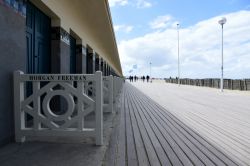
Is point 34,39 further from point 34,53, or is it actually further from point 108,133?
point 108,133

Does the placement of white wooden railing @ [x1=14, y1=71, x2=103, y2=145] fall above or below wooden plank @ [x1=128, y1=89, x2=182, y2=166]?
above

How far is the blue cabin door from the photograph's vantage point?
627 centimetres

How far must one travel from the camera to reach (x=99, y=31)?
14906 mm

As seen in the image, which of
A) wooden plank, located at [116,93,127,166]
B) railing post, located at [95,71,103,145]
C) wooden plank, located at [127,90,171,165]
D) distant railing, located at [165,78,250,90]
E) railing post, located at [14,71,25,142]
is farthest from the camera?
distant railing, located at [165,78,250,90]

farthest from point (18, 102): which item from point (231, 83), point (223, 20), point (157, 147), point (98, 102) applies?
point (231, 83)

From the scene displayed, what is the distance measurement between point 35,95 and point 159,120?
3.90 m

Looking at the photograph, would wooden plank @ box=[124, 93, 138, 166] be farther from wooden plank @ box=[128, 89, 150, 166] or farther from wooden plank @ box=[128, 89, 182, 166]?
wooden plank @ box=[128, 89, 182, 166]

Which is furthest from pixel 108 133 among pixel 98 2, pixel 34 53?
pixel 98 2

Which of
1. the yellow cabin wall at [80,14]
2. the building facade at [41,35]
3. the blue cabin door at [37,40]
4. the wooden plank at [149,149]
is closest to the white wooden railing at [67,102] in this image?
the building facade at [41,35]

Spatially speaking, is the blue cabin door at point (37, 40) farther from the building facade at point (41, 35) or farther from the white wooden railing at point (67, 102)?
the white wooden railing at point (67, 102)

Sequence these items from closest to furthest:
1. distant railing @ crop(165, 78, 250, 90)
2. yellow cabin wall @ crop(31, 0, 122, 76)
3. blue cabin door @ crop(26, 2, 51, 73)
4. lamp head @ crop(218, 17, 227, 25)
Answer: blue cabin door @ crop(26, 2, 51, 73) < yellow cabin wall @ crop(31, 0, 122, 76) < lamp head @ crop(218, 17, 227, 25) < distant railing @ crop(165, 78, 250, 90)

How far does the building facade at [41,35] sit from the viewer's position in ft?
14.1

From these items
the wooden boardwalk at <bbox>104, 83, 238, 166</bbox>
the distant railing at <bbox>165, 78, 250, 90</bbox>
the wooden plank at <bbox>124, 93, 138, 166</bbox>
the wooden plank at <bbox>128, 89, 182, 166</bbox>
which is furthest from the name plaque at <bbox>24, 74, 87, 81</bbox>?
the distant railing at <bbox>165, 78, 250, 90</bbox>

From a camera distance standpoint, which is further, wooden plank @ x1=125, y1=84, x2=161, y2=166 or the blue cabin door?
the blue cabin door
